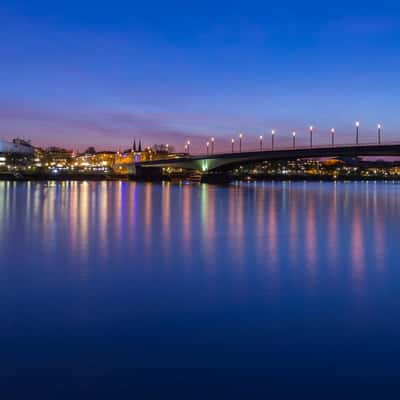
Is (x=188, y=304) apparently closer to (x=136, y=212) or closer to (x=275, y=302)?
(x=275, y=302)

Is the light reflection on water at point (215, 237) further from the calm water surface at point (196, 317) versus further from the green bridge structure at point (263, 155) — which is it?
the green bridge structure at point (263, 155)

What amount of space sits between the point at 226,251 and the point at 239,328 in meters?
8.77

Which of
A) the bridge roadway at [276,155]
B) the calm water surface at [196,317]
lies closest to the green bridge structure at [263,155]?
the bridge roadway at [276,155]

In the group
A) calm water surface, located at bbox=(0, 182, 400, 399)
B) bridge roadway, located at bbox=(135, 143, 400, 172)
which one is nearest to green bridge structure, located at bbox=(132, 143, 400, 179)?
bridge roadway, located at bbox=(135, 143, 400, 172)

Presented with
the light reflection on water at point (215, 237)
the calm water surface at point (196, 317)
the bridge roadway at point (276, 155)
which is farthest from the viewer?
the bridge roadway at point (276, 155)

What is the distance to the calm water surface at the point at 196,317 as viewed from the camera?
6.25 meters

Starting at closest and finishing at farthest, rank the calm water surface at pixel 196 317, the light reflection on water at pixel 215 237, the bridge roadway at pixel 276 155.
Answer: the calm water surface at pixel 196 317
the light reflection on water at pixel 215 237
the bridge roadway at pixel 276 155

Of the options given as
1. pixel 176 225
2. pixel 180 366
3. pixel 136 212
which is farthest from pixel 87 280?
pixel 136 212

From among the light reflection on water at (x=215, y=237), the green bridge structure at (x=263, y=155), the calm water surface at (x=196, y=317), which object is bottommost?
the calm water surface at (x=196, y=317)

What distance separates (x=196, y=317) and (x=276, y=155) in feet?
220

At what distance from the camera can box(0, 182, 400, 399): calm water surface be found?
6.25m

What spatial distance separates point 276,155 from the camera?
244 feet

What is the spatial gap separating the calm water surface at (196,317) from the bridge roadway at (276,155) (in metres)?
44.1

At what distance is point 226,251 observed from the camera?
17.0 metres
